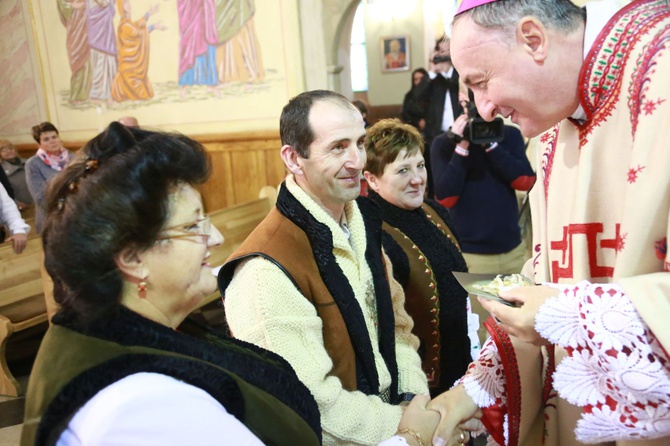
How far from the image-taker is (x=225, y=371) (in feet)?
3.71

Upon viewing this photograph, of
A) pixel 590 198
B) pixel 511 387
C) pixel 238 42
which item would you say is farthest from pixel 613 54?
pixel 238 42

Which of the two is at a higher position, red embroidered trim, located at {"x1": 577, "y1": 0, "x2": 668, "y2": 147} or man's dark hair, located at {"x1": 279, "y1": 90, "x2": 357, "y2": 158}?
red embroidered trim, located at {"x1": 577, "y1": 0, "x2": 668, "y2": 147}

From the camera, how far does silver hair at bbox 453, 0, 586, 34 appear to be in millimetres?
1188

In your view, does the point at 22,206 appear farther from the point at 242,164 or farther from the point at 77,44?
the point at 242,164

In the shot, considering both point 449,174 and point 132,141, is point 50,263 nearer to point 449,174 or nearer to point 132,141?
point 132,141

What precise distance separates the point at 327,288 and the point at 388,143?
1.16m

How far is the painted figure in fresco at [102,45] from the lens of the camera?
7.48 meters

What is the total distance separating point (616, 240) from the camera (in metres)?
1.21

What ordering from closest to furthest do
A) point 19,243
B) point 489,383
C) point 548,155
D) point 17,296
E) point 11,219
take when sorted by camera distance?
point 548,155, point 489,383, point 19,243, point 17,296, point 11,219

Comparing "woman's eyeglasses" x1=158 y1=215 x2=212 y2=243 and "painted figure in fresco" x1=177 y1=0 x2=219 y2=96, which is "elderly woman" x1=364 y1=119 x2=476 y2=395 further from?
"painted figure in fresco" x1=177 y1=0 x2=219 y2=96

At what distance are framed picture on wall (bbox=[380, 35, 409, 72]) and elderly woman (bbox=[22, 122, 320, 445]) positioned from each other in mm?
13646

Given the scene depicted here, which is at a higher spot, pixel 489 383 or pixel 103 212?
pixel 103 212

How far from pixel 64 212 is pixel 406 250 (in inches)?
64.9

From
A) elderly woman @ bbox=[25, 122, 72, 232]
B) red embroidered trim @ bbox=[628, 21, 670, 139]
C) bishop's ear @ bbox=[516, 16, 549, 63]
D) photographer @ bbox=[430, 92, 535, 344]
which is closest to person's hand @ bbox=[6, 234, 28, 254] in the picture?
elderly woman @ bbox=[25, 122, 72, 232]
